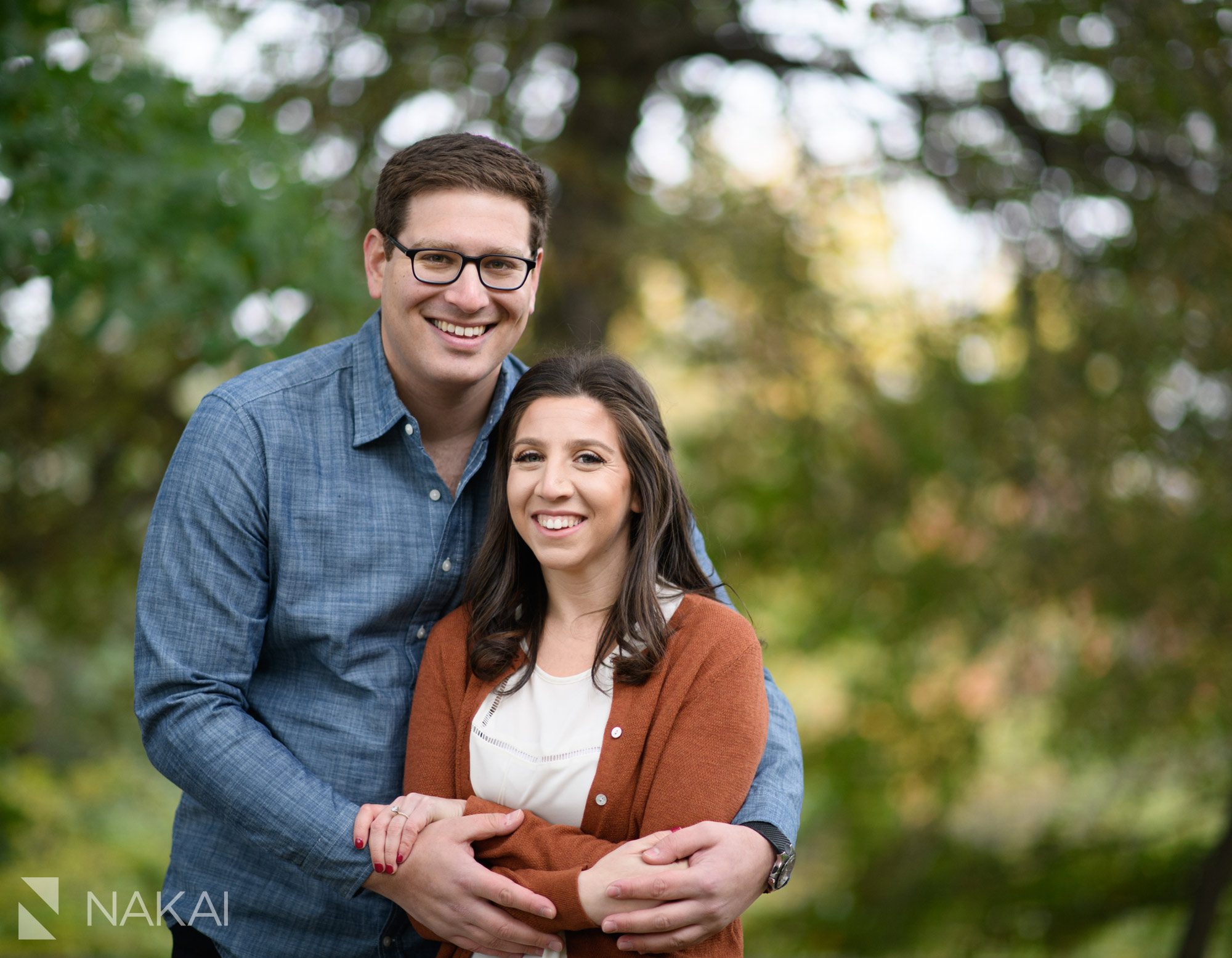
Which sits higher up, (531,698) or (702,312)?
(702,312)

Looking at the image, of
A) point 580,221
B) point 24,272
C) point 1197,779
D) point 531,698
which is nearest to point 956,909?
point 1197,779

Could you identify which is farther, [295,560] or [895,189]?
[895,189]

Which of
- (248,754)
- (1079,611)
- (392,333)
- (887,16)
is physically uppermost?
(887,16)

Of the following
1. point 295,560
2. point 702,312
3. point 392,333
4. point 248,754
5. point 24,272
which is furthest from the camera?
point 702,312

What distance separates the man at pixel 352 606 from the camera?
199 cm

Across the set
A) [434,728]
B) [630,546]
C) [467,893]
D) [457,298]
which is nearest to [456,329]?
[457,298]

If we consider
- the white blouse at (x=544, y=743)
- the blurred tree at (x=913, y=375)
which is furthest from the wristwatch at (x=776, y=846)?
the blurred tree at (x=913, y=375)

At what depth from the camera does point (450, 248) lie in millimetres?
2197

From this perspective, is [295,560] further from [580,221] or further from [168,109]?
[580,221]

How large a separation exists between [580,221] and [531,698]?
3.90 metres

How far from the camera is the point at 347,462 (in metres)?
2.25

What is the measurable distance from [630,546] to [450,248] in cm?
68

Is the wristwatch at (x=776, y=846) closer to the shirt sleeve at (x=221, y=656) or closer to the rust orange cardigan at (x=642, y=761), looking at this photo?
the rust orange cardigan at (x=642, y=761)

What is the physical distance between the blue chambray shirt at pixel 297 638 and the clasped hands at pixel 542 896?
70 mm
